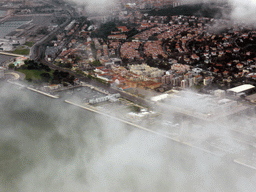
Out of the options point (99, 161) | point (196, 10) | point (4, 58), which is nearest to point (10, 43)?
point (4, 58)

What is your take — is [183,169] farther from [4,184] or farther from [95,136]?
[4,184]

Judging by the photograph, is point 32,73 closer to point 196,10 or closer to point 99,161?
point 99,161

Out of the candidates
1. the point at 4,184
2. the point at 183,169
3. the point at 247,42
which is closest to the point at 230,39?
the point at 247,42

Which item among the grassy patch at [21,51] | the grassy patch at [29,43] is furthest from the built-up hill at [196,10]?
the grassy patch at [21,51]

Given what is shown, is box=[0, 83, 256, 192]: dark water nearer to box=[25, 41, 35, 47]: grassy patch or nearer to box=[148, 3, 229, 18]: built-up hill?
box=[25, 41, 35, 47]: grassy patch

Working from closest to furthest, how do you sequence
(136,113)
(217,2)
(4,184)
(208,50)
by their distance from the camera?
(4,184)
(136,113)
(208,50)
(217,2)

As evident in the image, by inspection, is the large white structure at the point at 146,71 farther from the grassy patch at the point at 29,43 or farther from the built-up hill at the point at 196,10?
the built-up hill at the point at 196,10
